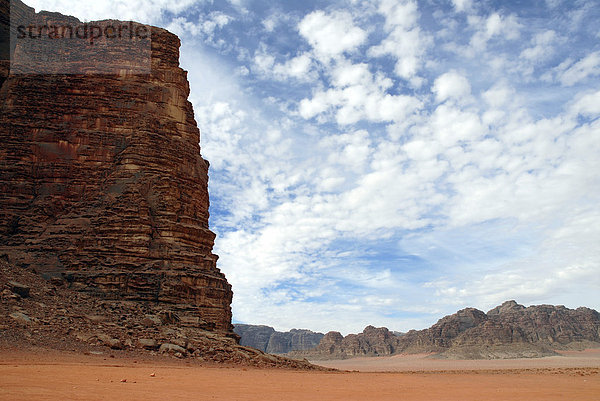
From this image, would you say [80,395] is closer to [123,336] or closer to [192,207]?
[123,336]

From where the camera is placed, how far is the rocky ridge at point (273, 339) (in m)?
169

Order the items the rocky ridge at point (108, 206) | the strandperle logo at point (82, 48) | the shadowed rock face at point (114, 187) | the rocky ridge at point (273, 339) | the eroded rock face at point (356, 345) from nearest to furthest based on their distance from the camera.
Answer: the rocky ridge at point (108, 206) → the shadowed rock face at point (114, 187) → the strandperle logo at point (82, 48) → the eroded rock face at point (356, 345) → the rocky ridge at point (273, 339)

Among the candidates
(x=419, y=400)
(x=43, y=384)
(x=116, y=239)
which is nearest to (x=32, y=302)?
(x=116, y=239)

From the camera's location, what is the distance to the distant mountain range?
100375 millimetres

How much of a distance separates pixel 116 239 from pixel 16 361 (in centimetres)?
1283

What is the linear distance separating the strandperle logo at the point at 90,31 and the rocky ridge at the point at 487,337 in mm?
97636

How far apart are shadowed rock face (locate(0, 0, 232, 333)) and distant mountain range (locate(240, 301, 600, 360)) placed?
91373 mm

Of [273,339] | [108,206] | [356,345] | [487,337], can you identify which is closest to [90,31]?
[108,206]

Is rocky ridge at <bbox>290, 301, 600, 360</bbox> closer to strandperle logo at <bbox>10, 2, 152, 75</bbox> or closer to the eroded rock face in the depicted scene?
the eroded rock face

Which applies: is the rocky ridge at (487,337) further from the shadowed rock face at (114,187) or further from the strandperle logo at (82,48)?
the strandperle logo at (82,48)

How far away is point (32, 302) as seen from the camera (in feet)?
61.4

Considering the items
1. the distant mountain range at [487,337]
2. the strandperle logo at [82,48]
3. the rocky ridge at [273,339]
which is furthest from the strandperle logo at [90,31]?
the rocky ridge at [273,339]

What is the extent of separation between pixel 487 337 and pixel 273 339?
93495 mm

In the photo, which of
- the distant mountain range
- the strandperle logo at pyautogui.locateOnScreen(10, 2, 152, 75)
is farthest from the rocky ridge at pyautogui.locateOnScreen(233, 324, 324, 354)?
the strandperle logo at pyautogui.locateOnScreen(10, 2, 152, 75)
